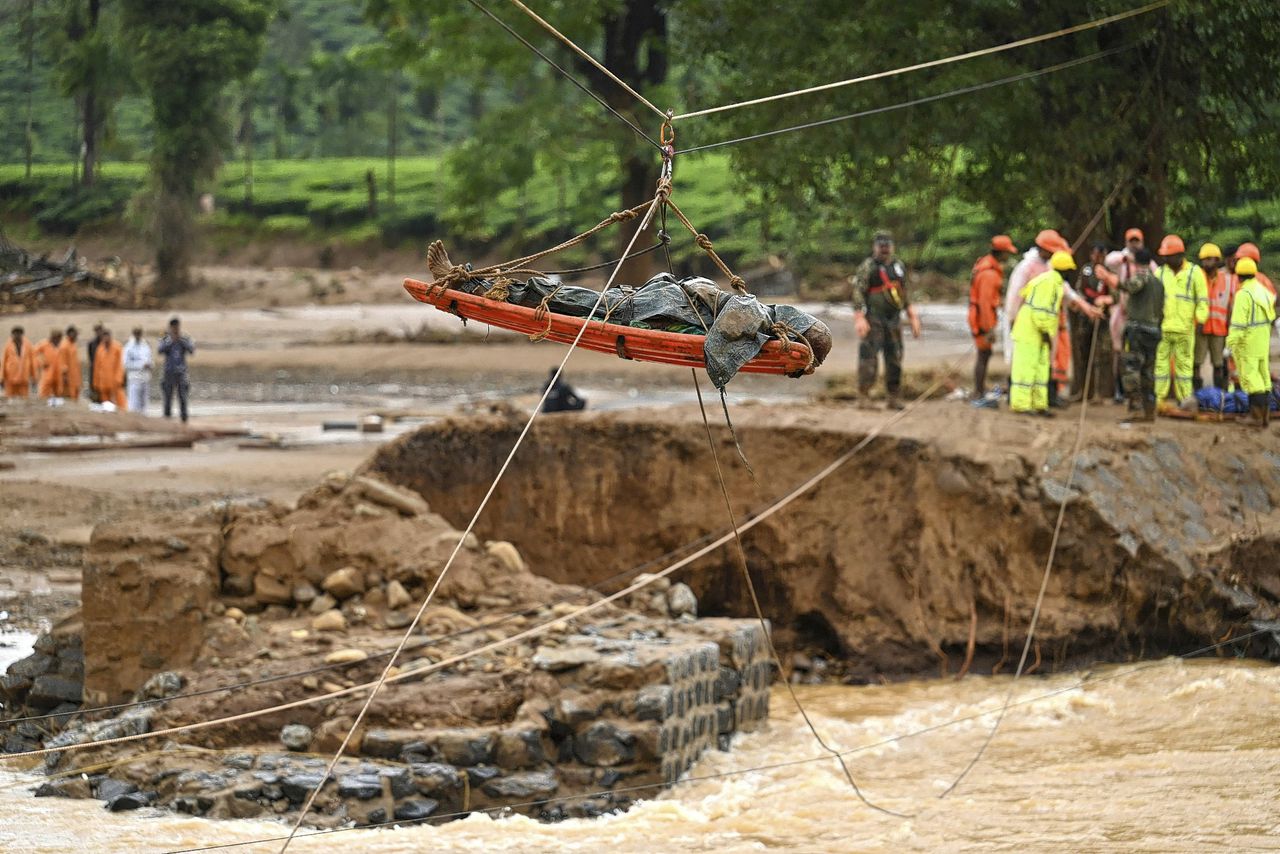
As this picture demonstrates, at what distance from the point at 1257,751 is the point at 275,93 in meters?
56.4

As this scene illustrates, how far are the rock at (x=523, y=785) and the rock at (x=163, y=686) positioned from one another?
2390 mm

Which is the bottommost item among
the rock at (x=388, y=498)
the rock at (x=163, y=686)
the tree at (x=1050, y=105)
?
the rock at (x=163, y=686)

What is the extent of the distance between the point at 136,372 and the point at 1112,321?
15338 millimetres

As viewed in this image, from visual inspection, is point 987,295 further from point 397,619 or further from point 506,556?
point 397,619

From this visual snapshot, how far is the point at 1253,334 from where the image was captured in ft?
47.5

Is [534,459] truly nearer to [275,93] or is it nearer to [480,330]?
[480,330]

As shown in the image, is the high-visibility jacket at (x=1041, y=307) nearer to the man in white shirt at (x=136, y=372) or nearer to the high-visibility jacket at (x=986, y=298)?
the high-visibility jacket at (x=986, y=298)

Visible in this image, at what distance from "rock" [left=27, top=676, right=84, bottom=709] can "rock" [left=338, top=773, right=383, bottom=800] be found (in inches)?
122

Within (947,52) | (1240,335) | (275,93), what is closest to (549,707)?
(1240,335)

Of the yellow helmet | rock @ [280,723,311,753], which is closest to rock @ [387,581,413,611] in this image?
rock @ [280,723,311,753]

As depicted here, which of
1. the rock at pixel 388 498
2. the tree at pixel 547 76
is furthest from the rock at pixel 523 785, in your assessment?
the tree at pixel 547 76

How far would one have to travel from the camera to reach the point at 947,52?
17.0 metres

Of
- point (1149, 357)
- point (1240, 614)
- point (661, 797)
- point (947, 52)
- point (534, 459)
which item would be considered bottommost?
point (661, 797)

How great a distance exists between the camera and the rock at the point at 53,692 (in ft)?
38.5
